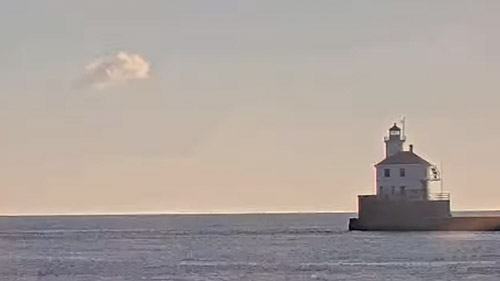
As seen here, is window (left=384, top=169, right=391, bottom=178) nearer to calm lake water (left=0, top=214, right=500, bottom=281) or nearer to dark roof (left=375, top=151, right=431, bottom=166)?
dark roof (left=375, top=151, right=431, bottom=166)

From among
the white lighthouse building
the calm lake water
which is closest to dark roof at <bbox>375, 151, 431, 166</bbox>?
the white lighthouse building

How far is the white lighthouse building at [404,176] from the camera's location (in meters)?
110

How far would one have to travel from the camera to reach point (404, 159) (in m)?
110

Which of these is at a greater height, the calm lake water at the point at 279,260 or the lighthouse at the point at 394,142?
the lighthouse at the point at 394,142

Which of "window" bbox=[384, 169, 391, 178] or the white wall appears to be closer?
the white wall

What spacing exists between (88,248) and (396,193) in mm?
26228

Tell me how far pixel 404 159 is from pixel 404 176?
4.63 feet

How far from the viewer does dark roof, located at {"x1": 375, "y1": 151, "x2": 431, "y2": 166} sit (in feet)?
360

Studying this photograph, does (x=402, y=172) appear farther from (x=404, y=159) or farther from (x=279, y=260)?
(x=279, y=260)

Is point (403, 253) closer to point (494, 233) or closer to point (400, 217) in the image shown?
point (400, 217)

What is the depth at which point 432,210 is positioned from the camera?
114m

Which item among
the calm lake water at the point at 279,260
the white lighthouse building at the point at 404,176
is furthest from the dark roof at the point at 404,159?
the calm lake water at the point at 279,260

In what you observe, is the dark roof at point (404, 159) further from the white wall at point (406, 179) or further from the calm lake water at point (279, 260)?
the calm lake water at point (279, 260)

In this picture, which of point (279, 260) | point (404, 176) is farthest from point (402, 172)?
point (279, 260)
